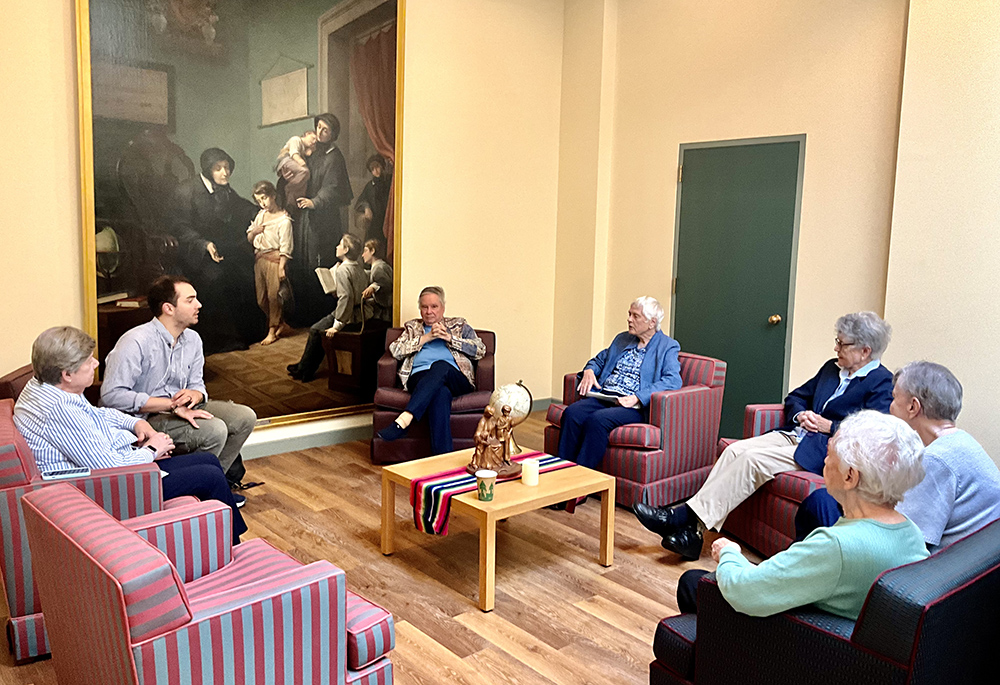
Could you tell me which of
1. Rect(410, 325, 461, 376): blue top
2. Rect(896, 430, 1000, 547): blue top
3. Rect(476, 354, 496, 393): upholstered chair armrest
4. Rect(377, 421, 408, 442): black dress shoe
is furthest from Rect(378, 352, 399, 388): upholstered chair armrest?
Rect(896, 430, 1000, 547): blue top

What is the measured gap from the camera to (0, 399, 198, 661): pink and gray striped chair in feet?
9.10

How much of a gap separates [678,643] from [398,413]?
3.31m

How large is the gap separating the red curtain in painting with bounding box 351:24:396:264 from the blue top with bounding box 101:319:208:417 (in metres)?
1.93

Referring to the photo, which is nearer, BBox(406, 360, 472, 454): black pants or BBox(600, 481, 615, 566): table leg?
BBox(600, 481, 615, 566): table leg

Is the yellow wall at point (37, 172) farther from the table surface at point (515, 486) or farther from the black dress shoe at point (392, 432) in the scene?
the table surface at point (515, 486)

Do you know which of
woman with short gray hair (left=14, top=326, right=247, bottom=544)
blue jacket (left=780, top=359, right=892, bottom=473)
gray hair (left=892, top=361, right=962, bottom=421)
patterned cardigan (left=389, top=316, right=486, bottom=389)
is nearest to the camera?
gray hair (left=892, top=361, right=962, bottom=421)

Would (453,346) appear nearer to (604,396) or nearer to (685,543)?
(604,396)

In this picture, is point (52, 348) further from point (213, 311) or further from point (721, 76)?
point (721, 76)

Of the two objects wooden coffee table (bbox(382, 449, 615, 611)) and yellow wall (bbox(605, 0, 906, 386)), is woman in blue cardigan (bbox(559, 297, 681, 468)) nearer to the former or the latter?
wooden coffee table (bbox(382, 449, 615, 611))

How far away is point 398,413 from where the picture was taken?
5.40 metres

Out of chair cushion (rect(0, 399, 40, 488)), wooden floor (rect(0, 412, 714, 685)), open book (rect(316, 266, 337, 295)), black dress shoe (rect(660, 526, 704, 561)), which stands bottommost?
wooden floor (rect(0, 412, 714, 685))

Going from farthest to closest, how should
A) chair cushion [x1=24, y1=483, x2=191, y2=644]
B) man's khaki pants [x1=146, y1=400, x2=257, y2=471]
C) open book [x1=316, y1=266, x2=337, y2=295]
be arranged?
1. open book [x1=316, y1=266, x2=337, y2=295]
2. man's khaki pants [x1=146, y1=400, x2=257, y2=471]
3. chair cushion [x1=24, y1=483, x2=191, y2=644]

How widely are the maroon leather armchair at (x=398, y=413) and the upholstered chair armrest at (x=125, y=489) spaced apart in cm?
233

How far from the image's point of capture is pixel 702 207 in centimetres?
593
